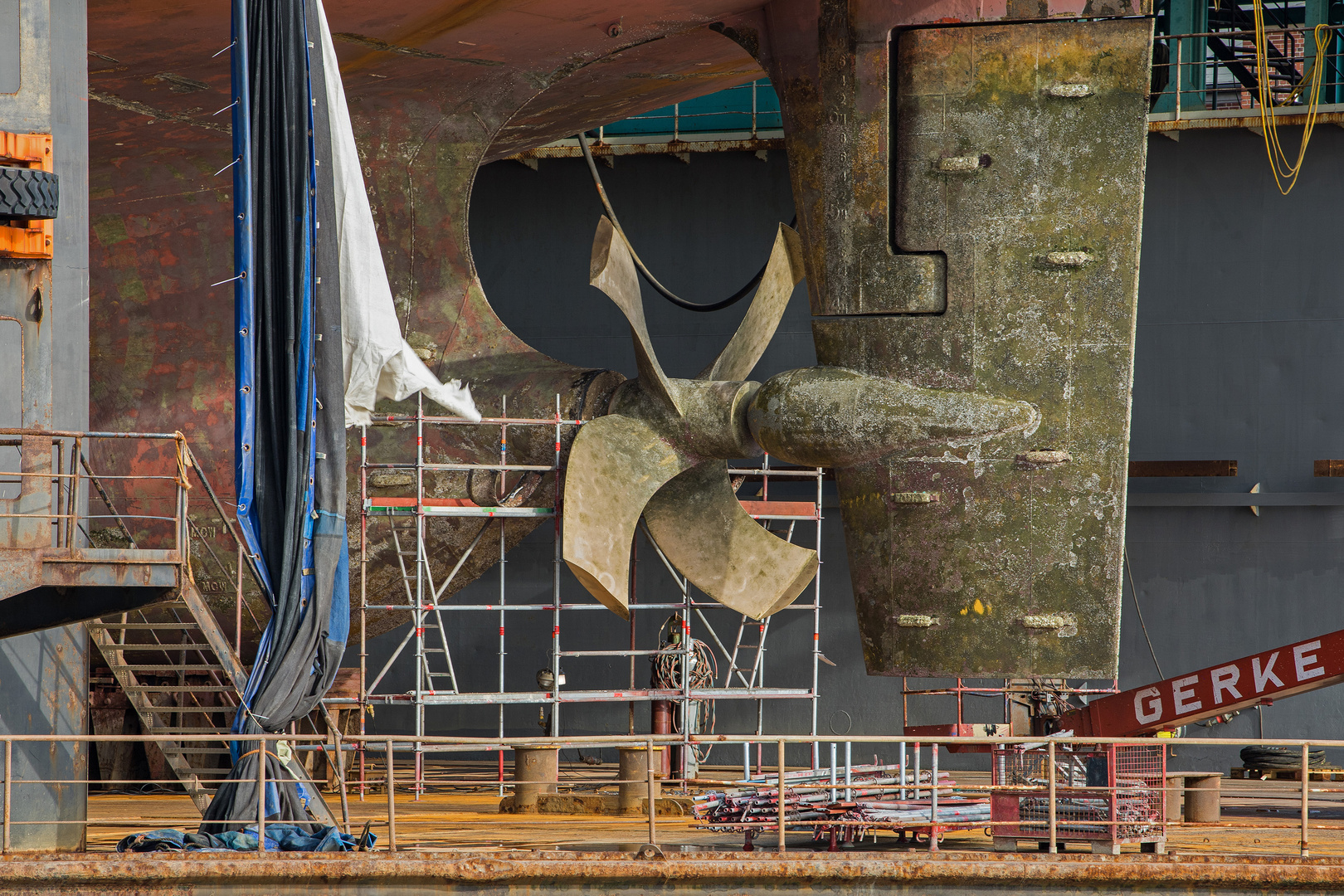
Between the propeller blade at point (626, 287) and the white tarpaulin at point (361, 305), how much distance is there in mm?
2162

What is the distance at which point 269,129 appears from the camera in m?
13.1

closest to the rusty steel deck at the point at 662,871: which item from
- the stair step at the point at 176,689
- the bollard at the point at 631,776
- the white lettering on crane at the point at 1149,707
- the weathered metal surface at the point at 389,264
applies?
the stair step at the point at 176,689

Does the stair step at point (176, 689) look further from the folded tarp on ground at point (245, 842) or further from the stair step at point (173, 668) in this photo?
the folded tarp on ground at point (245, 842)

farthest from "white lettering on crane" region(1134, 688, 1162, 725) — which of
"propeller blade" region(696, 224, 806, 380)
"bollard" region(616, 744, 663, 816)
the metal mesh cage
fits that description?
"propeller blade" region(696, 224, 806, 380)

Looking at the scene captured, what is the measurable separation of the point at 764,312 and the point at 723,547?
249cm

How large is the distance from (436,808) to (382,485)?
11.9 ft

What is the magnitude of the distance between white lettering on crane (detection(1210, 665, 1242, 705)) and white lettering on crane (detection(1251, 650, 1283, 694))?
144 millimetres

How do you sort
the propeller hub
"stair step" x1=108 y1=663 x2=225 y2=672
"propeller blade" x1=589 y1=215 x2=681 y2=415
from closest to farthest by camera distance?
"stair step" x1=108 y1=663 x2=225 y2=672
"propeller blade" x1=589 y1=215 x2=681 y2=415
the propeller hub

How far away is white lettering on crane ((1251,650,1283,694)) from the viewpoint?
1341 centimetres

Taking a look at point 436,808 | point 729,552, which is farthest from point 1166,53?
point 436,808

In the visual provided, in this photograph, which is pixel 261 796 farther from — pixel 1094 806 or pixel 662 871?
pixel 1094 806

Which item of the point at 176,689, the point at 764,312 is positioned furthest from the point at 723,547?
the point at 176,689

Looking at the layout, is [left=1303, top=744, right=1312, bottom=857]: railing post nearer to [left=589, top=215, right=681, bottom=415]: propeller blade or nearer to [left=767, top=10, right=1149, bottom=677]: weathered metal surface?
[left=767, top=10, right=1149, bottom=677]: weathered metal surface

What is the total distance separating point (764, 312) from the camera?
17.1 meters
